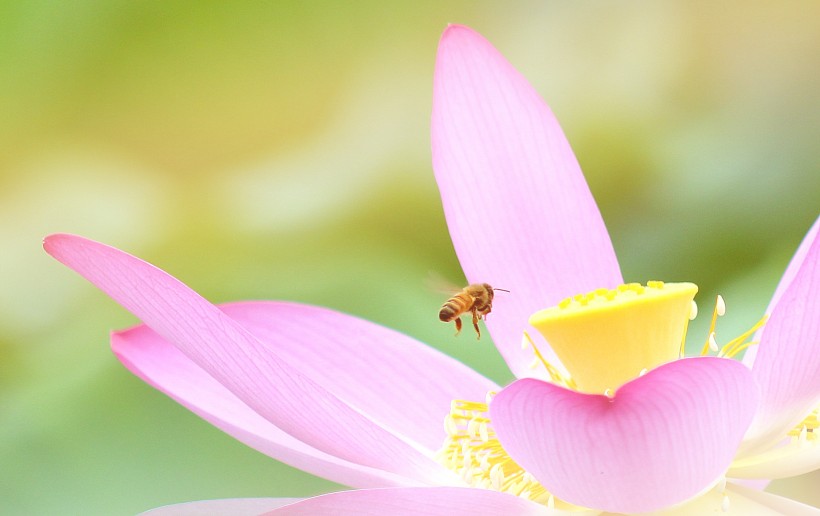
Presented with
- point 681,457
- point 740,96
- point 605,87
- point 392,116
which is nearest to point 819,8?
point 740,96

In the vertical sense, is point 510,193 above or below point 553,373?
above

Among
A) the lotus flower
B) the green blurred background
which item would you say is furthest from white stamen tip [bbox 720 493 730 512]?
the green blurred background

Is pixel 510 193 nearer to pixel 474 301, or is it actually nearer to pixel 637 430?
pixel 474 301

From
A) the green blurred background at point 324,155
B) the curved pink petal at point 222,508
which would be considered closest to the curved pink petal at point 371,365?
the curved pink petal at point 222,508

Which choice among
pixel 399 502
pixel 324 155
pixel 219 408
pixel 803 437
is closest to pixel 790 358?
pixel 803 437

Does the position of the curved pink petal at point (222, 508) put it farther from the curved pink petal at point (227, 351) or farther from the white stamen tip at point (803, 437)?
the white stamen tip at point (803, 437)

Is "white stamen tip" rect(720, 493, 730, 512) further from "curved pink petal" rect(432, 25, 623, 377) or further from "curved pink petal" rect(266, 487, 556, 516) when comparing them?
"curved pink petal" rect(432, 25, 623, 377)
